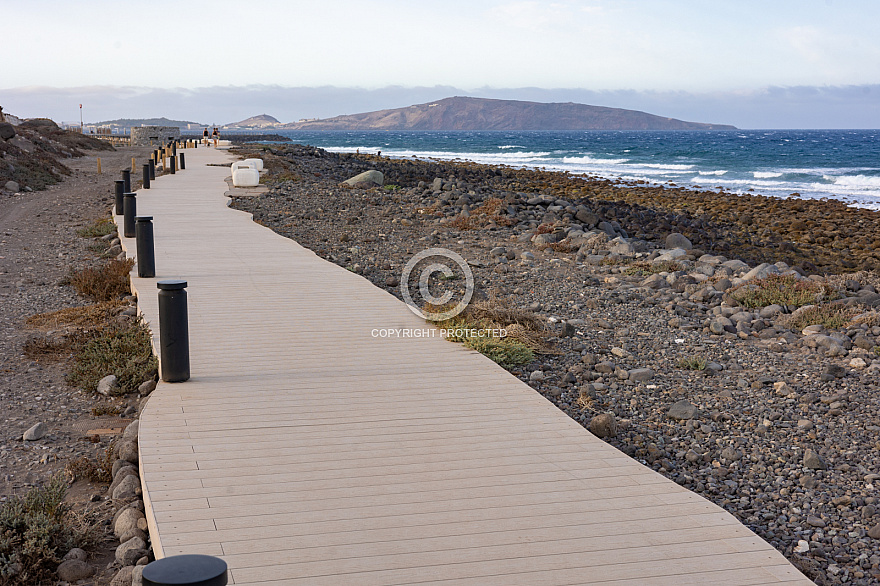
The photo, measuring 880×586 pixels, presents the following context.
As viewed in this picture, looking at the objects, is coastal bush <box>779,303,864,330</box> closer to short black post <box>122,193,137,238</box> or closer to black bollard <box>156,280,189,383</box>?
black bollard <box>156,280,189,383</box>

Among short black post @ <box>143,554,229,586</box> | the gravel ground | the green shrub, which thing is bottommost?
Result: the gravel ground

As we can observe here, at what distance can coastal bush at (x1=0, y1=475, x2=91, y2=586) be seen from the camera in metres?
3.92

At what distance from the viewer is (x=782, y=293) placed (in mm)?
11070

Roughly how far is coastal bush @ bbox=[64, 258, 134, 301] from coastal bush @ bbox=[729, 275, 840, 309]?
8.70 m

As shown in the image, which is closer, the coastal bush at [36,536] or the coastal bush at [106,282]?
the coastal bush at [36,536]

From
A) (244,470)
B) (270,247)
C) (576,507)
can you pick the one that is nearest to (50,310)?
(270,247)

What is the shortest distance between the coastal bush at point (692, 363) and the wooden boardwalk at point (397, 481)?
90.6 inches

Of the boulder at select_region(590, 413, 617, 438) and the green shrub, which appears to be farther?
the green shrub

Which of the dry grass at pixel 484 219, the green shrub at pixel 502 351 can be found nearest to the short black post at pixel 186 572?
the green shrub at pixel 502 351

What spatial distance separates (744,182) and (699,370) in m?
40.5

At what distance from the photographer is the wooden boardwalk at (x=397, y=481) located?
369cm

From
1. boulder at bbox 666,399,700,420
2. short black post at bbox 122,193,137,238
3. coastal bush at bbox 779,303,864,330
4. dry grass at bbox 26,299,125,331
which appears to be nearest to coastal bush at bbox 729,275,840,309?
coastal bush at bbox 779,303,864,330

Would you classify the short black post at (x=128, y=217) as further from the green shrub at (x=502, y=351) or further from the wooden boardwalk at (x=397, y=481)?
the green shrub at (x=502, y=351)

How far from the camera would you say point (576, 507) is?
428 centimetres
